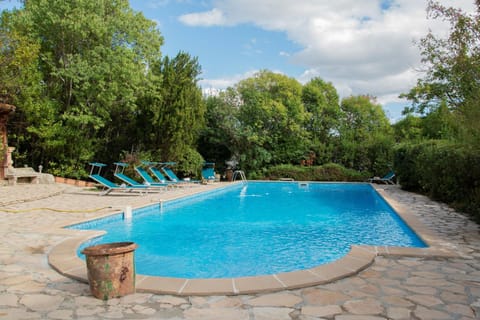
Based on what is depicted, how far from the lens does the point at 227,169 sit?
2084 centimetres

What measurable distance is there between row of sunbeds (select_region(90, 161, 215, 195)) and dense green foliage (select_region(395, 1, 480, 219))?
29.1 feet

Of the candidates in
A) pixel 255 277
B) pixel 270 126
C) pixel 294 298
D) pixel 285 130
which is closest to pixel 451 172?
pixel 255 277

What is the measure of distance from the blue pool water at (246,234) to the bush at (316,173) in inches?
320

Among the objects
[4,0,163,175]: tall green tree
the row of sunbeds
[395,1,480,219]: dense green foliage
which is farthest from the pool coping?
[4,0,163,175]: tall green tree

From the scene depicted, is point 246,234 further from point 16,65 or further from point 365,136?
point 365,136

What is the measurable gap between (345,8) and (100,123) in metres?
9.87

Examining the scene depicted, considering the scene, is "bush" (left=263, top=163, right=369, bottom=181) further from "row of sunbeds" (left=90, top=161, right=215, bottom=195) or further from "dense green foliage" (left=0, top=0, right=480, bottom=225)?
"row of sunbeds" (left=90, top=161, right=215, bottom=195)

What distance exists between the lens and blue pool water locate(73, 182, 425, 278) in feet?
16.6

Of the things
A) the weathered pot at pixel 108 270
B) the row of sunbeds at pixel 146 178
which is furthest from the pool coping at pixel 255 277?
the row of sunbeds at pixel 146 178

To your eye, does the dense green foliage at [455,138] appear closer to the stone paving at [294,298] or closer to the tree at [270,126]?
the stone paving at [294,298]

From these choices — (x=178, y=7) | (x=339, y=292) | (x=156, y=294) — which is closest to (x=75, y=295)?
(x=156, y=294)

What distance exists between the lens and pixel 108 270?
10.1 feet

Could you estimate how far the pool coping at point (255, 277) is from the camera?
3.32 m

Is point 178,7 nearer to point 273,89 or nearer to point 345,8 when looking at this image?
point 345,8
